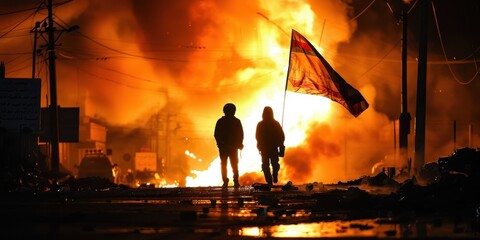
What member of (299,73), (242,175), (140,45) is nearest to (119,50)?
(140,45)

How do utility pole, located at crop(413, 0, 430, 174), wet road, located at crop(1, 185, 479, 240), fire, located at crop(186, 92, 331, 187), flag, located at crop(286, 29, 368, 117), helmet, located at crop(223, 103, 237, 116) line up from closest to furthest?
wet road, located at crop(1, 185, 479, 240), helmet, located at crop(223, 103, 237, 116), flag, located at crop(286, 29, 368, 117), utility pole, located at crop(413, 0, 430, 174), fire, located at crop(186, 92, 331, 187)

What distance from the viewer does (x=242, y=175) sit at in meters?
36.3

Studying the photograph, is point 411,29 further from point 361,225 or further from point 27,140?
point 361,225

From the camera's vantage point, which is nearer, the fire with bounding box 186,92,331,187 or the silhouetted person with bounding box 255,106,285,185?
the silhouetted person with bounding box 255,106,285,185

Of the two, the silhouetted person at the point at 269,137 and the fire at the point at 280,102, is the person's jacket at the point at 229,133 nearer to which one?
the silhouetted person at the point at 269,137

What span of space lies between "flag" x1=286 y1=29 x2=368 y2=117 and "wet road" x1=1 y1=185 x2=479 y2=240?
9335 millimetres

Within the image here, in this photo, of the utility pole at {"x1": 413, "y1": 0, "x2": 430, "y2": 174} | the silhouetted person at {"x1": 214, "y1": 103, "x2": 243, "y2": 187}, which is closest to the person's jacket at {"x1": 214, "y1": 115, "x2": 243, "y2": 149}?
the silhouetted person at {"x1": 214, "y1": 103, "x2": 243, "y2": 187}

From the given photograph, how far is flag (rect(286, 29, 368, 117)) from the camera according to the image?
957 inches

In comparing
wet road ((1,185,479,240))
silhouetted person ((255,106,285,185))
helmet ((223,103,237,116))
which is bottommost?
wet road ((1,185,479,240))

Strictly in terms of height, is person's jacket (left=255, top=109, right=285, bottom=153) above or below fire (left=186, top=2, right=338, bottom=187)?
below

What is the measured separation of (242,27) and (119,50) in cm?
1468

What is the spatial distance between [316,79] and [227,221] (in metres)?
13.9

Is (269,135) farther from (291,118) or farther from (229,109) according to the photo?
(291,118)

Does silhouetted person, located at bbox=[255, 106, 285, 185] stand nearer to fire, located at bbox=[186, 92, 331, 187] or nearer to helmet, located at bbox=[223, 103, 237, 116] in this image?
helmet, located at bbox=[223, 103, 237, 116]
